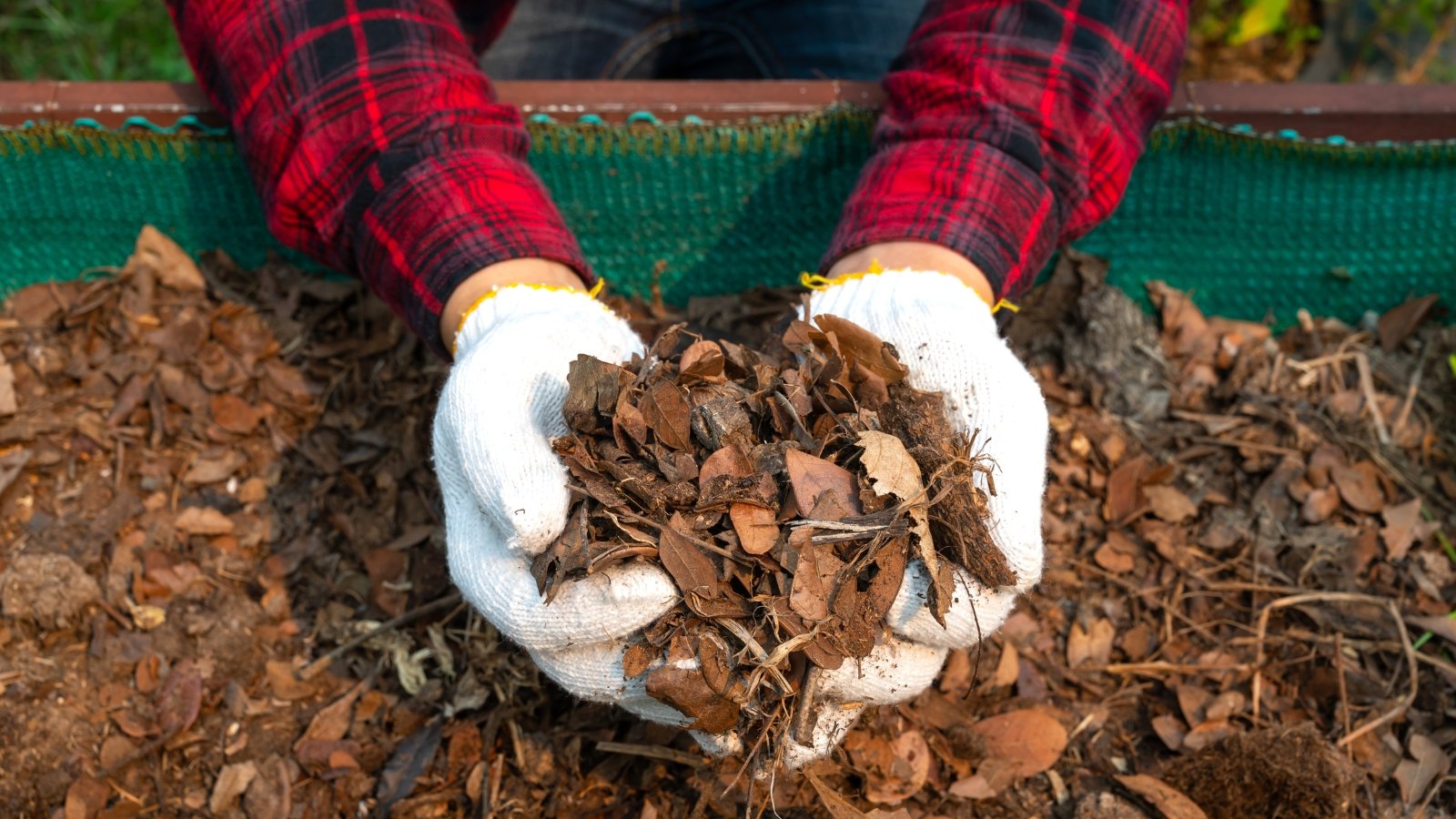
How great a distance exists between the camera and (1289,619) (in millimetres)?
1878

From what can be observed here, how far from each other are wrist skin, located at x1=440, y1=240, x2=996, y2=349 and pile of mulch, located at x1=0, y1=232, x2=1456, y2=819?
0.68 ft

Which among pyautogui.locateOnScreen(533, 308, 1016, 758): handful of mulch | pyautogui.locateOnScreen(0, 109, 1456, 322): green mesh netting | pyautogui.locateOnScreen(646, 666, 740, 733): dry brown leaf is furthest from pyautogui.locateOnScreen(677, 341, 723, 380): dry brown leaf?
pyautogui.locateOnScreen(0, 109, 1456, 322): green mesh netting

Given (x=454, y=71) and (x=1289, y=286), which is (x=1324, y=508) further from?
(x=454, y=71)

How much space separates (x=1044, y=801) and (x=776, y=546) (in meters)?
0.73

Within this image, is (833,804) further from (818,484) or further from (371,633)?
(371,633)

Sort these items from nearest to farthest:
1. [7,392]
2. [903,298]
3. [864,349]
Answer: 1. [864,349]
2. [903,298]
3. [7,392]

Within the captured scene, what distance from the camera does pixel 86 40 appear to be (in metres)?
3.22

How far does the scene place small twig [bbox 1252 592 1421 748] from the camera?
175cm

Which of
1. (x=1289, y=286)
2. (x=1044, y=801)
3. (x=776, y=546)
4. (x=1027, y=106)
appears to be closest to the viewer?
(x=776, y=546)

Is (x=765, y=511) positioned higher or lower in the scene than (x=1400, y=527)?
higher

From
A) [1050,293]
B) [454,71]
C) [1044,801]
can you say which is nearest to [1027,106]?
[1050,293]

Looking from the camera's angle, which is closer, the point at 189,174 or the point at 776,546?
the point at 776,546

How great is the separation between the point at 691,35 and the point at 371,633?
159 cm

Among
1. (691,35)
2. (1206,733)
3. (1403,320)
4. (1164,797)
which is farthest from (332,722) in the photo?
(1403,320)
